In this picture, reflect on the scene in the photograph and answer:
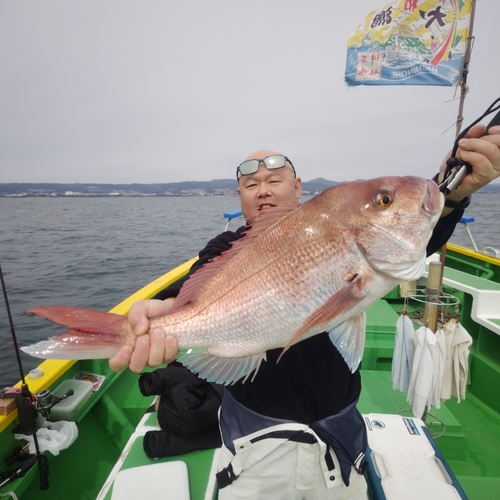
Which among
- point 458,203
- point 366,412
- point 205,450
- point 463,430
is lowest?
point 463,430

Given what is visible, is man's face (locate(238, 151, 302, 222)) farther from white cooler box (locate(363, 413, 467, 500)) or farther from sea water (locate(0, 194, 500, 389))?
sea water (locate(0, 194, 500, 389))

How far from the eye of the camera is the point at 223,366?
1.71 m

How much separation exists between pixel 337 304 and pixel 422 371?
2.12m

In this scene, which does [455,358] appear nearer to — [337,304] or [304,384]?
[304,384]

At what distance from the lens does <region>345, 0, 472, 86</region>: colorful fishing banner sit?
6.13 m

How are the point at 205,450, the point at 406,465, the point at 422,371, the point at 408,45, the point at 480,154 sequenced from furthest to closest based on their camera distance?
1. the point at 408,45
2. the point at 422,371
3. the point at 205,450
4. the point at 406,465
5. the point at 480,154

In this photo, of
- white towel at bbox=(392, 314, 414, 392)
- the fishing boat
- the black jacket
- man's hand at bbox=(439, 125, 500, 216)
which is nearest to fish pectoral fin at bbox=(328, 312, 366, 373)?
the black jacket

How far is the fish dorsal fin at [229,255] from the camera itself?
170cm

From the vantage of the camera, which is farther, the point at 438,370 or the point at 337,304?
the point at 438,370

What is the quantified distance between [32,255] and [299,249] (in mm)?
18951

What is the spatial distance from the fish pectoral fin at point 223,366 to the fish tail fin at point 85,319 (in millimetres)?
405

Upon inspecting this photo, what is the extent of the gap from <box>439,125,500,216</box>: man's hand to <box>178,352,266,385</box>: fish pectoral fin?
1.40 metres

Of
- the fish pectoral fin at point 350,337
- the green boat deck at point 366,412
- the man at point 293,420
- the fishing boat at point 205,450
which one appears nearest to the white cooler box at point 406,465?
the fishing boat at point 205,450

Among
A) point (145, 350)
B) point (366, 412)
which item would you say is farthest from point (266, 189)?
point (366, 412)
